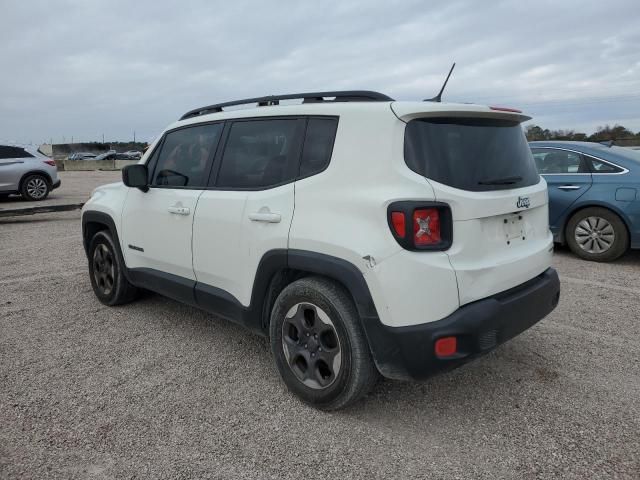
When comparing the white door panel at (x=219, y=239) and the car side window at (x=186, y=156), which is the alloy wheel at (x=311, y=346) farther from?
the car side window at (x=186, y=156)

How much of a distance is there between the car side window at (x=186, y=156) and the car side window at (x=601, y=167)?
5123mm

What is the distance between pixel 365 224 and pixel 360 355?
0.69m

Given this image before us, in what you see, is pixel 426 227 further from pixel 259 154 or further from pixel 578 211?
pixel 578 211

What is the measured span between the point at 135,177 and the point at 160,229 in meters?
0.50

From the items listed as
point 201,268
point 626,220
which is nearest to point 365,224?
point 201,268

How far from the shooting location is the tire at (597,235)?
242 inches

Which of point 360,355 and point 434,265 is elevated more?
point 434,265

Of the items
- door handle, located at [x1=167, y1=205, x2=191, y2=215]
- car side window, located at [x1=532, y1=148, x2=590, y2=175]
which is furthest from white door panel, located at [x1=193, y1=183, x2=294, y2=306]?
car side window, located at [x1=532, y1=148, x2=590, y2=175]

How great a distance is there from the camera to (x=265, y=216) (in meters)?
2.95

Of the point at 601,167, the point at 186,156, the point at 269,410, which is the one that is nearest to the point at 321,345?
the point at 269,410

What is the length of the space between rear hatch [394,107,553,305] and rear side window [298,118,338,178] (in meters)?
0.47

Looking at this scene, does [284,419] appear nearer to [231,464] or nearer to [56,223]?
[231,464]

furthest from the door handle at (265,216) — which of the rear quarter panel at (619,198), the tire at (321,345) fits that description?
the rear quarter panel at (619,198)

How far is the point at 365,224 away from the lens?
98.3 inches
